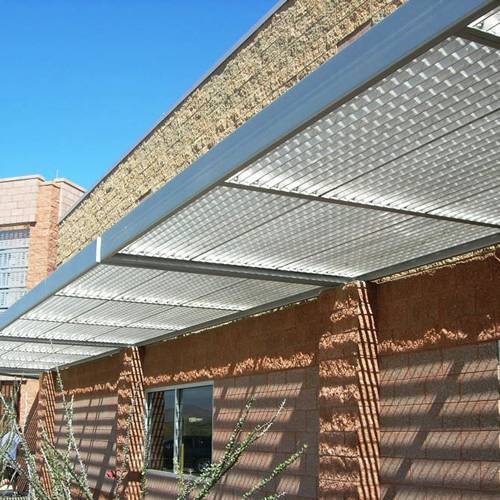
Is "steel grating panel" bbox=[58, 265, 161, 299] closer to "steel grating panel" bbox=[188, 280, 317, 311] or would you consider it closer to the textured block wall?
"steel grating panel" bbox=[188, 280, 317, 311]

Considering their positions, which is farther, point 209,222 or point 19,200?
point 19,200

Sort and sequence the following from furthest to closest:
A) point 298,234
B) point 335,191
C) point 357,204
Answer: point 298,234 → point 357,204 → point 335,191

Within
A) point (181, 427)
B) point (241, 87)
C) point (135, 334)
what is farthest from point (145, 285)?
point (181, 427)

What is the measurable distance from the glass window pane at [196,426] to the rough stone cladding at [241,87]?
11.6ft

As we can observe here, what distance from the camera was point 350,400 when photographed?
323 inches

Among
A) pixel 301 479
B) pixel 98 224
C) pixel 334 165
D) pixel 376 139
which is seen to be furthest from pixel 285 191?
pixel 98 224

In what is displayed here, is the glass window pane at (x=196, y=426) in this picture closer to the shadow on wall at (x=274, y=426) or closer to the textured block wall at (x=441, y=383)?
the shadow on wall at (x=274, y=426)

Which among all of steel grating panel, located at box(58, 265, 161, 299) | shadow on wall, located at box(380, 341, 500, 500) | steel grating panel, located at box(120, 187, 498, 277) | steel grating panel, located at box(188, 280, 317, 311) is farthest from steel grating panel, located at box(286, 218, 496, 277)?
steel grating panel, located at box(58, 265, 161, 299)

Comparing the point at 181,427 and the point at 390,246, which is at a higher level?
the point at 390,246

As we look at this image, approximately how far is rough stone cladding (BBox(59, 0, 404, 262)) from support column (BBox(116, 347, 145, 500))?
3.05 meters

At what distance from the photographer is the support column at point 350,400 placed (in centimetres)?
803

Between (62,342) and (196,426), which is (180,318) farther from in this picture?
(62,342)

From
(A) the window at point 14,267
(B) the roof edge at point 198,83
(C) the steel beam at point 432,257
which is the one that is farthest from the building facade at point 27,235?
(C) the steel beam at point 432,257

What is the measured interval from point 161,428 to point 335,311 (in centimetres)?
557
